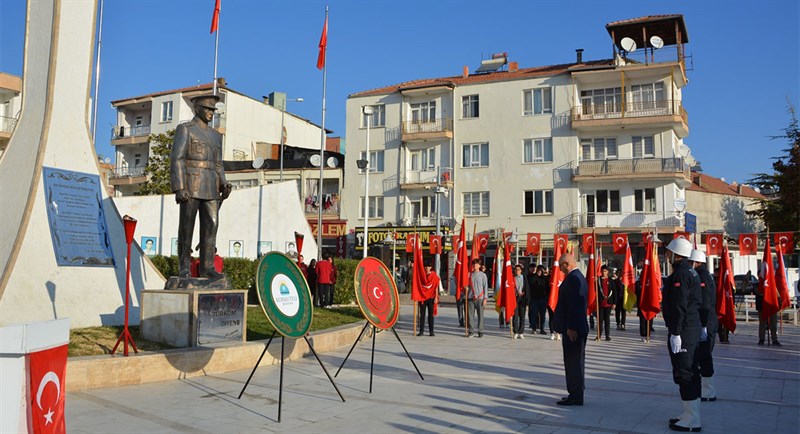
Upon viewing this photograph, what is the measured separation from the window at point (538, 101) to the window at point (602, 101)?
2.18 metres

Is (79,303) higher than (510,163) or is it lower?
lower

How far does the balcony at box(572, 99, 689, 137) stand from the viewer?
3897cm

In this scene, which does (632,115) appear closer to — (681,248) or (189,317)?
(681,248)

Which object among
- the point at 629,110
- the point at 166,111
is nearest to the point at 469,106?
the point at 629,110

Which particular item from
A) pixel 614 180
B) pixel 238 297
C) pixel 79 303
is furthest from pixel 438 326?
pixel 614 180

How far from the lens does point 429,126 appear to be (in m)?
45.3

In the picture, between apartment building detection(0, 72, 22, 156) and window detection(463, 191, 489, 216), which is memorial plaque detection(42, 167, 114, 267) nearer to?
window detection(463, 191, 489, 216)

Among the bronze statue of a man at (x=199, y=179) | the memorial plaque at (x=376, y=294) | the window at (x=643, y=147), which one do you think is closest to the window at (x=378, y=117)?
the window at (x=643, y=147)

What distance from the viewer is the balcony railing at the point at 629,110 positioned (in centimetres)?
3938

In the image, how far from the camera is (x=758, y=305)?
52.6 ft

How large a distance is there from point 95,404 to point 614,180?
122ft

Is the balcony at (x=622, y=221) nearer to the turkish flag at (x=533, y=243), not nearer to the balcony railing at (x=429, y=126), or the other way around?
the turkish flag at (x=533, y=243)

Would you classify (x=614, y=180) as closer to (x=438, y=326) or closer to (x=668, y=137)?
(x=668, y=137)

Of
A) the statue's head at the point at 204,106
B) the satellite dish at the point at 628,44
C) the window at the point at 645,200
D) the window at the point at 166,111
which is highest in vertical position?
the satellite dish at the point at 628,44
